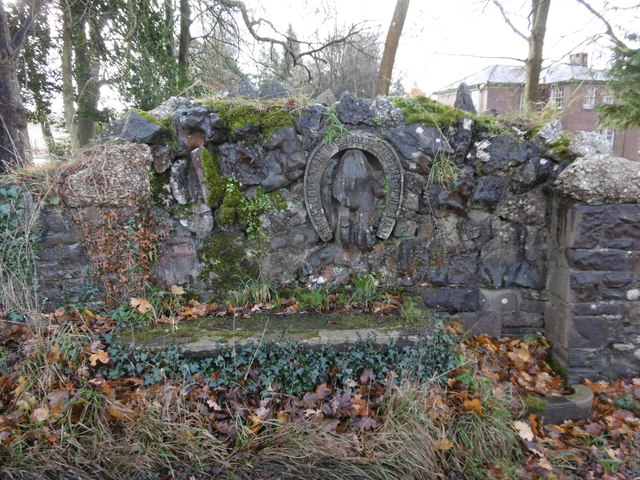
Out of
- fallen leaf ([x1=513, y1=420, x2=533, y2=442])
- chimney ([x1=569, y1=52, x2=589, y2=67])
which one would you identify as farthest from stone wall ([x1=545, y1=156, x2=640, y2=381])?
chimney ([x1=569, y1=52, x2=589, y2=67])

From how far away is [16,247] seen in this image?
291 cm

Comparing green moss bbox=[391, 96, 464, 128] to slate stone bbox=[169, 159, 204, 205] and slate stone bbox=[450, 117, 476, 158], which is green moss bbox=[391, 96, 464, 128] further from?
slate stone bbox=[169, 159, 204, 205]

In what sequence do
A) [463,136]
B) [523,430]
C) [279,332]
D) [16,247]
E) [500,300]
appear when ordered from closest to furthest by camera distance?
[523,430]
[279,332]
[16,247]
[463,136]
[500,300]

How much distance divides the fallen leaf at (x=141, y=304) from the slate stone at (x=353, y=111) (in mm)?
2233

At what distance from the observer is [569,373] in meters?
3.20

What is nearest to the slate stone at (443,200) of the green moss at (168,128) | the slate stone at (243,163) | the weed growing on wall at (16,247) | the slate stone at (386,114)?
the slate stone at (386,114)

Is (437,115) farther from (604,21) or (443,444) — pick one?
(604,21)

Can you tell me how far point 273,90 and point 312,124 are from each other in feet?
2.10

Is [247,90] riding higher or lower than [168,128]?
higher

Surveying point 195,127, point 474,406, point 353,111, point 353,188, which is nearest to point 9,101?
point 195,127

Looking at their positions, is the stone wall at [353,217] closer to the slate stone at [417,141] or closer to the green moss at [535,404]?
the slate stone at [417,141]

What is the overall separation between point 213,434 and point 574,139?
11.9ft

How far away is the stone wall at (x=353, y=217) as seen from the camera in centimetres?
305

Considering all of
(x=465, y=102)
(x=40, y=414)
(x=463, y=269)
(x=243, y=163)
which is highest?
(x=465, y=102)
